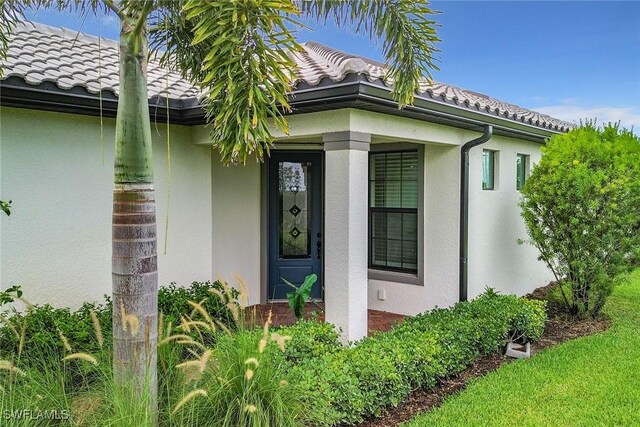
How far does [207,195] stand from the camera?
8188 millimetres

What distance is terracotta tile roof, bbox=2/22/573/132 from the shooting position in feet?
18.6

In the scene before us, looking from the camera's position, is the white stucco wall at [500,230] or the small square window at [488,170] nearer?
the white stucco wall at [500,230]

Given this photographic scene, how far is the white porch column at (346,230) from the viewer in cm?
598

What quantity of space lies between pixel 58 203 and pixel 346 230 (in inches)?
154

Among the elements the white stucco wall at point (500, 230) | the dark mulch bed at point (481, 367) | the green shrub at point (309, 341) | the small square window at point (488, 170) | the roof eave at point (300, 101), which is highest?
the roof eave at point (300, 101)

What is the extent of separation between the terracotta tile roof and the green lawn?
3692mm

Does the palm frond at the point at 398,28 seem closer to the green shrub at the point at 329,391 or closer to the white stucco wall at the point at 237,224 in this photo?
the green shrub at the point at 329,391

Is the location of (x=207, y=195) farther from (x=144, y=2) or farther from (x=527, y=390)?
(x=527, y=390)

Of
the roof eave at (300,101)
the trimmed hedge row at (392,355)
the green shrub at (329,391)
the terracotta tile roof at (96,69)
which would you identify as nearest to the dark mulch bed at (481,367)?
the trimmed hedge row at (392,355)

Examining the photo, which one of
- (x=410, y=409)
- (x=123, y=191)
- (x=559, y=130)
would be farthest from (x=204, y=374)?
(x=559, y=130)

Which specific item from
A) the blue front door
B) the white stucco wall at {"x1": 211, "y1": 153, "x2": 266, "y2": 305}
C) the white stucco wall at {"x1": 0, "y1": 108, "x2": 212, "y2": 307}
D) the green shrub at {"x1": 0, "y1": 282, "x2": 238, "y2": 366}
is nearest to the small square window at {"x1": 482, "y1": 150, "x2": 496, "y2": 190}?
the blue front door

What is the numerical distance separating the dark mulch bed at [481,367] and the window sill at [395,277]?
2.29 m

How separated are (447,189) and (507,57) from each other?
1067 centimetres

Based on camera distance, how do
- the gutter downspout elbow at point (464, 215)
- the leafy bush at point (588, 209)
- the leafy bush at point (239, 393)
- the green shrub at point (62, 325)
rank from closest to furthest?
1. the leafy bush at point (239, 393)
2. the green shrub at point (62, 325)
3. the leafy bush at point (588, 209)
4. the gutter downspout elbow at point (464, 215)
